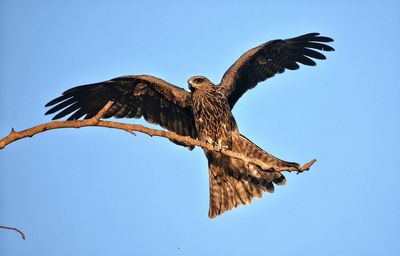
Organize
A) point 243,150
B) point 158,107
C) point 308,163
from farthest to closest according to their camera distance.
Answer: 1. point 158,107
2. point 243,150
3. point 308,163

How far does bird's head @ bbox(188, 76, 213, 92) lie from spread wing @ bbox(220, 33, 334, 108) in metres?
0.36

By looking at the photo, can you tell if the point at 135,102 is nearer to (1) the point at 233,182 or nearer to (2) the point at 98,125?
(1) the point at 233,182

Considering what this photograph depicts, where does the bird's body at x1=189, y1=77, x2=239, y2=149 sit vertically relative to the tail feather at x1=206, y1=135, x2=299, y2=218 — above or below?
above

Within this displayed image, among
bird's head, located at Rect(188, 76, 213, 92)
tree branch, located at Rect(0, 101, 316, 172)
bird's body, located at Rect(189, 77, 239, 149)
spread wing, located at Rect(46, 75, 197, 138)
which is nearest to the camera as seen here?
tree branch, located at Rect(0, 101, 316, 172)

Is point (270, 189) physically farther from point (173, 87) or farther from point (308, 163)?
point (308, 163)

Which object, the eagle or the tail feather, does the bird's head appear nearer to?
the eagle

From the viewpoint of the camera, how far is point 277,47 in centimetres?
1125

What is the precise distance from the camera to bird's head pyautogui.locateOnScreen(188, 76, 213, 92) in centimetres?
1030

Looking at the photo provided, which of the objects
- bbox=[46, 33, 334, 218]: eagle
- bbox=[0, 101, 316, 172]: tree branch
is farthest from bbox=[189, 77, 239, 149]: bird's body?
bbox=[0, 101, 316, 172]: tree branch

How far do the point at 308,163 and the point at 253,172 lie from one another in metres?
3.32

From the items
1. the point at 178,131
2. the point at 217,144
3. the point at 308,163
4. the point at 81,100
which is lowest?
the point at 308,163

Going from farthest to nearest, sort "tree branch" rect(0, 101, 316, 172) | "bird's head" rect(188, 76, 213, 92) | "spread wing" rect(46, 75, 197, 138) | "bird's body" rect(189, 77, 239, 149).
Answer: "spread wing" rect(46, 75, 197, 138) < "bird's head" rect(188, 76, 213, 92) < "bird's body" rect(189, 77, 239, 149) < "tree branch" rect(0, 101, 316, 172)

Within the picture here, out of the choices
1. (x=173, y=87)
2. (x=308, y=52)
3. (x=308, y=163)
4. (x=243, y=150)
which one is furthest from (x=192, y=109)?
(x=308, y=163)

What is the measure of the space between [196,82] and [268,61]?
1.68 meters
